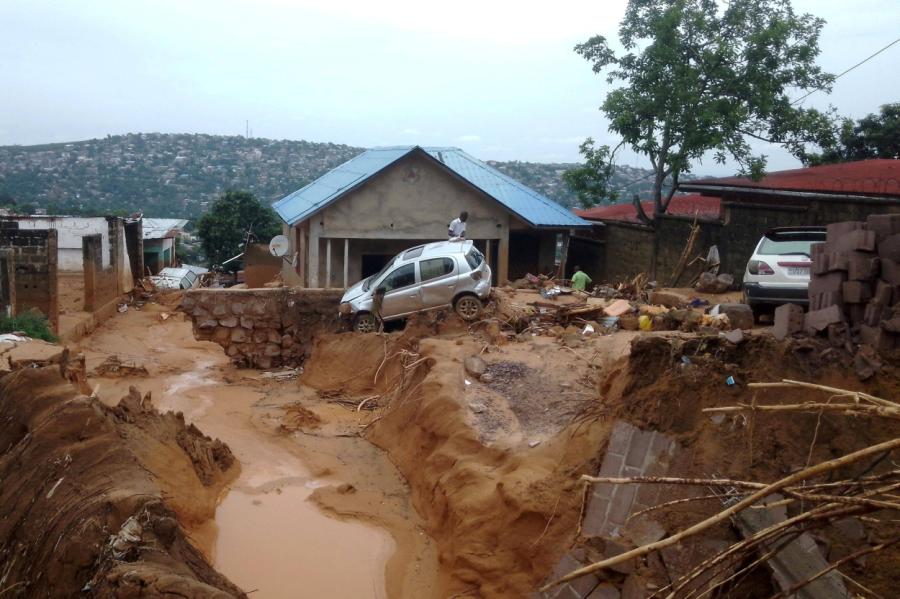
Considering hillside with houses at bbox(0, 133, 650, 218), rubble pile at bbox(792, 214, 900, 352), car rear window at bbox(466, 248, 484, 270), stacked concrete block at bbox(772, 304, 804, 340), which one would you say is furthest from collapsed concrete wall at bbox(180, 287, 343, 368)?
hillside with houses at bbox(0, 133, 650, 218)

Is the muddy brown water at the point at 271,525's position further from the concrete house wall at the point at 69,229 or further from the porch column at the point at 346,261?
the concrete house wall at the point at 69,229

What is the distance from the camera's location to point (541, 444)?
938cm

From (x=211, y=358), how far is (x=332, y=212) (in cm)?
583

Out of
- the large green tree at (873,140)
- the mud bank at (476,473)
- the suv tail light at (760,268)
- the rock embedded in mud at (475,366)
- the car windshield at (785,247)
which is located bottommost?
the mud bank at (476,473)

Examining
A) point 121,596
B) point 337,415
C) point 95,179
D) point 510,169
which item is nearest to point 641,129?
point 337,415


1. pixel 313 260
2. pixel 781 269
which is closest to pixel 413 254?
pixel 781 269

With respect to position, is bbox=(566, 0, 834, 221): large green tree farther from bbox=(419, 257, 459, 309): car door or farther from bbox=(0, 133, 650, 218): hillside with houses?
bbox=(0, 133, 650, 218): hillside with houses

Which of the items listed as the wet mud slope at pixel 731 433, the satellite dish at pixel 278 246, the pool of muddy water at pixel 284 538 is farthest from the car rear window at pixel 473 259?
the satellite dish at pixel 278 246

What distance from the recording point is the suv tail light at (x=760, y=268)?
1257 cm

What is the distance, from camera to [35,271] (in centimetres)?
1914

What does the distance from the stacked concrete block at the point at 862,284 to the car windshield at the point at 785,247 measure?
496cm

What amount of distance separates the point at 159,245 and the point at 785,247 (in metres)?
29.5

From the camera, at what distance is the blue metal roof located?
2305 cm

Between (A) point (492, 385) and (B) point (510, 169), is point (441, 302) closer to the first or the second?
(A) point (492, 385)
